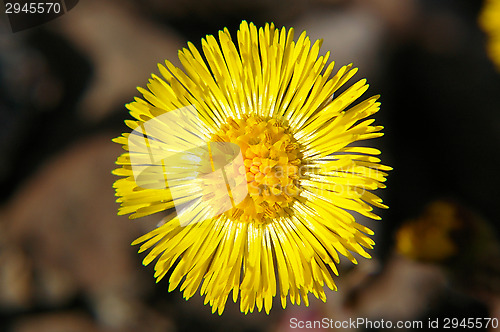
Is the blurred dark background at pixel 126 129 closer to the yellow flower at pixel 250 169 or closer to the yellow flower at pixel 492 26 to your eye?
the yellow flower at pixel 492 26

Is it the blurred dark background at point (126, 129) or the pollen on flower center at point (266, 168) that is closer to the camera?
the pollen on flower center at point (266, 168)

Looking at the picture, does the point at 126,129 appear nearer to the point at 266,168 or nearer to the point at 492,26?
the point at 266,168

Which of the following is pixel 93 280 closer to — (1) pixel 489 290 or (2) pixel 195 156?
(2) pixel 195 156

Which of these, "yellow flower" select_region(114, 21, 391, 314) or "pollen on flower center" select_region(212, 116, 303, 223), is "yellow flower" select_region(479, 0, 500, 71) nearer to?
"yellow flower" select_region(114, 21, 391, 314)

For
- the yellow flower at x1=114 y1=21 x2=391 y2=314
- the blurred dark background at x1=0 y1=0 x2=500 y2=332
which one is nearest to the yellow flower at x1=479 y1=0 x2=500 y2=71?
the blurred dark background at x1=0 y1=0 x2=500 y2=332

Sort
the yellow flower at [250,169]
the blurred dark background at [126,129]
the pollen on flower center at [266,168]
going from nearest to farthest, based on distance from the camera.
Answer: the yellow flower at [250,169], the pollen on flower center at [266,168], the blurred dark background at [126,129]

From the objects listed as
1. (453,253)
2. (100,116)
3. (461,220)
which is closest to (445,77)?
(461,220)

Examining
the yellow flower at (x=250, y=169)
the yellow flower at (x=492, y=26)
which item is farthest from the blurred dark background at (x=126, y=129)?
the yellow flower at (x=250, y=169)
